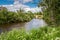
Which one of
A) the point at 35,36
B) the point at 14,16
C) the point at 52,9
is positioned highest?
the point at 35,36

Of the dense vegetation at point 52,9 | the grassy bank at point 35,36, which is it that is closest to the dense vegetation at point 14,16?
the dense vegetation at point 52,9

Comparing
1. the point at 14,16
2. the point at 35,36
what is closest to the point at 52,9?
the point at 14,16

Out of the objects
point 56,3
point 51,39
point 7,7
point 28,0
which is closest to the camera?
point 51,39

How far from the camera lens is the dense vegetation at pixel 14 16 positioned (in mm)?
14171

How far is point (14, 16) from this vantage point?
47.9 ft

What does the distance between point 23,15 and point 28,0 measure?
1337 millimetres

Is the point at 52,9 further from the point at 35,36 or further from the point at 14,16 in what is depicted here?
the point at 35,36

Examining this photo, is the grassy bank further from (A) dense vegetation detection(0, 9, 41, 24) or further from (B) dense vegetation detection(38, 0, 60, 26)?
(A) dense vegetation detection(0, 9, 41, 24)

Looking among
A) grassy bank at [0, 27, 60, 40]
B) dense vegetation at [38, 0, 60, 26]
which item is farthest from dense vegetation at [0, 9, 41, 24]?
grassy bank at [0, 27, 60, 40]

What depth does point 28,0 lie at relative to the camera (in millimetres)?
14148

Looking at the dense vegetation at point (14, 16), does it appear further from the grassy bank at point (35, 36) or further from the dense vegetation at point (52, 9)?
the grassy bank at point (35, 36)

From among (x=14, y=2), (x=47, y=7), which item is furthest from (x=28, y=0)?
(x=47, y=7)

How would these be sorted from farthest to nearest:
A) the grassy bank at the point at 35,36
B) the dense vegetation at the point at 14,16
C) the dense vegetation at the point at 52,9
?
the dense vegetation at the point at 14,16, the dense vegetation at the point at 52,9, the grassy bank at the point at 35,36

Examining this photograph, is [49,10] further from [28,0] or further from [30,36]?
[30,36]
